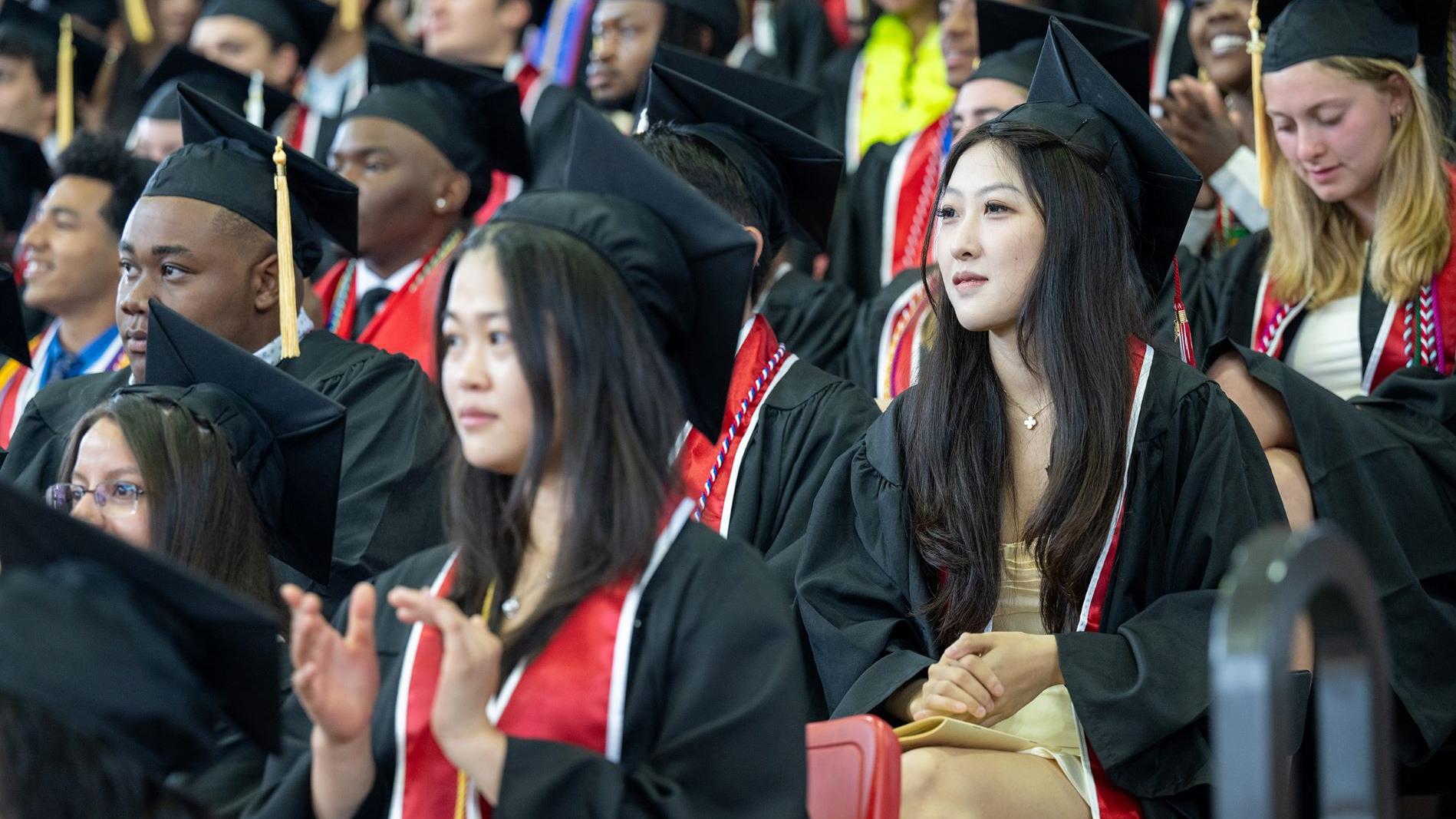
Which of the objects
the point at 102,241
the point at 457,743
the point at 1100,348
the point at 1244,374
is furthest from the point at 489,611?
the point at 102,241

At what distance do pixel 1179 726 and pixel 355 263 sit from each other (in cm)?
362

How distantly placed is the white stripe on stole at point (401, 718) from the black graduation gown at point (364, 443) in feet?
5.02

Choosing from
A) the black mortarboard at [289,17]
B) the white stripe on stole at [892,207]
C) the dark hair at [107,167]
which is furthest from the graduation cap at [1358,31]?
the black mortarboard at [289,17]

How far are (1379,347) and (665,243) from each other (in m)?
2.28

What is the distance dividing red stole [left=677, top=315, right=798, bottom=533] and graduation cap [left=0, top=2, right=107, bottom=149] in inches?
164

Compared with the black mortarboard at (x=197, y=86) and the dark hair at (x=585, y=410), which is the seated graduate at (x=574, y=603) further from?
the black mortarboard at (x=197, y=86)

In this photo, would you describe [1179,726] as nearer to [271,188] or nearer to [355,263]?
[271,188]

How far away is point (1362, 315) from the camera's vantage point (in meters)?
4.04

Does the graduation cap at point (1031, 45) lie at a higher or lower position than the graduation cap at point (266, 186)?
higher

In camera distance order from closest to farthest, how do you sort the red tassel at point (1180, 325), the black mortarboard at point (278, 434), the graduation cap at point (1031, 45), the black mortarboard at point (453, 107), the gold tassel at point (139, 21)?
the black mortarboard at point (278, 434), the red tassel at point (1180, 325), the graduation cap at point (1031, 45), the black mortarboard at point (453, 107), the gold tassel at point (139, 21)

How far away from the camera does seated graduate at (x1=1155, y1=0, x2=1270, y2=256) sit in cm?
473

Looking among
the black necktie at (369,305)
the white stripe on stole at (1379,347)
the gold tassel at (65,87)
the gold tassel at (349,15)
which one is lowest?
the white stripe on stole at (1379,347)

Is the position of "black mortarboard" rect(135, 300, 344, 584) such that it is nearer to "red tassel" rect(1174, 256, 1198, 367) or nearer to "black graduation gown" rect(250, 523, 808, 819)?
"black graduation gown" rect(250, 523, 808, 819)

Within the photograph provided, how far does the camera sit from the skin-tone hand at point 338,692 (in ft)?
6.82
